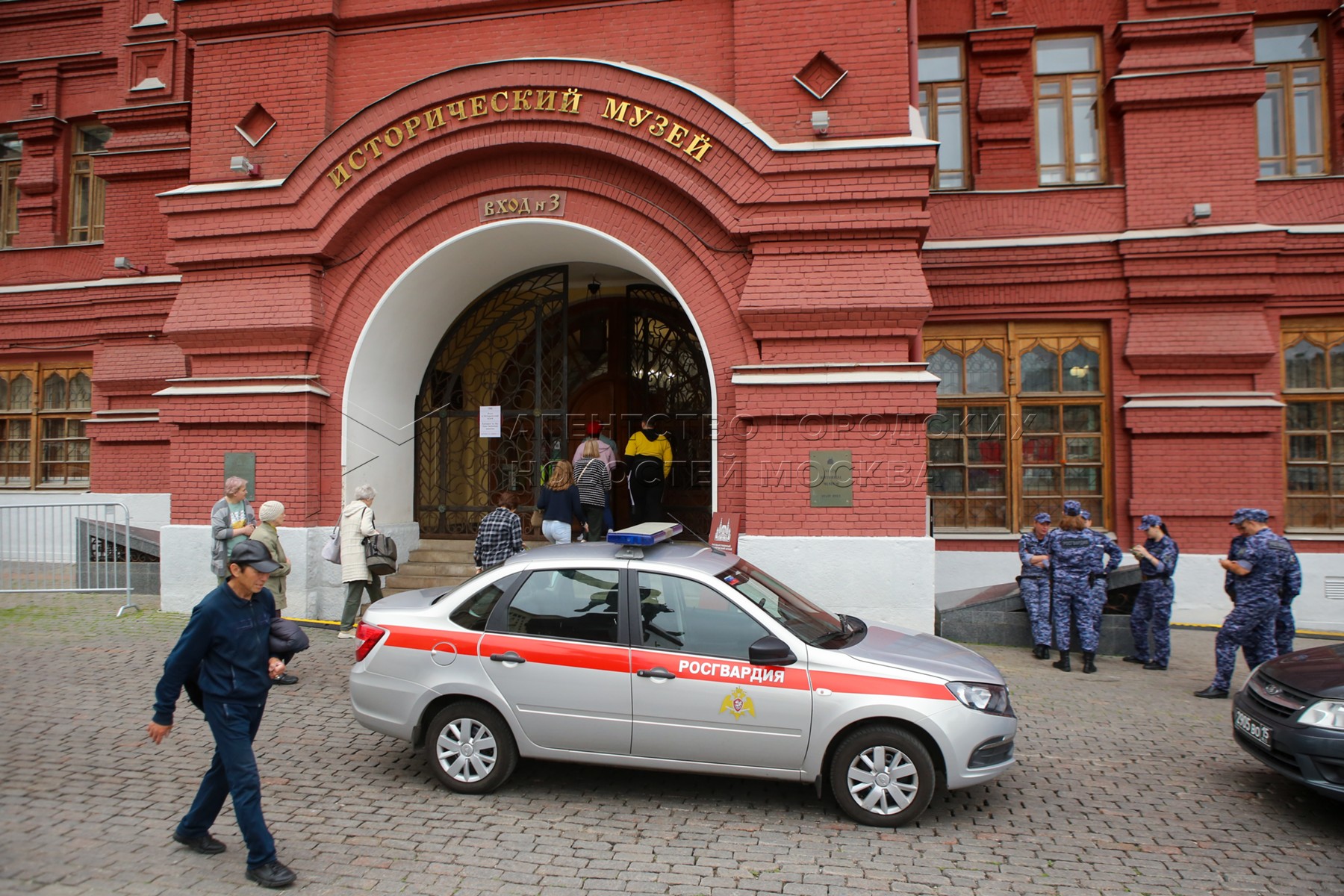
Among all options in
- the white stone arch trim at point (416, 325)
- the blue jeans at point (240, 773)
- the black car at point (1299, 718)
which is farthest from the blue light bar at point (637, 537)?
the black car at point (1299, 718)

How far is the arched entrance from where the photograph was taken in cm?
1160

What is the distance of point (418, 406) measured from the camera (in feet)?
39.2

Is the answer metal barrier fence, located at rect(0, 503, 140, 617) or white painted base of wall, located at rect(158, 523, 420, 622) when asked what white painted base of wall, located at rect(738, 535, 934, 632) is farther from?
metal barrier fence, located at rect(0, 503, 140, 617)

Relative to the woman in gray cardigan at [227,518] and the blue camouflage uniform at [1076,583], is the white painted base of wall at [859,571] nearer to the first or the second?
the blue camouflage uniform at [1076,583]

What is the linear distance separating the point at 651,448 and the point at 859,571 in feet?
11.8

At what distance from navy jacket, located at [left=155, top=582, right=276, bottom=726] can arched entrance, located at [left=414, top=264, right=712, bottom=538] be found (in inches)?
277

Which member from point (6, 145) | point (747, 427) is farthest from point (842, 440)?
point (6, 145)

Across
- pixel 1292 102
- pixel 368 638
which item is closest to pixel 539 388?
pixel 368 638

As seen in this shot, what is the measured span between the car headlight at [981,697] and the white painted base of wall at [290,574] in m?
7.72

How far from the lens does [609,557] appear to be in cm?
546

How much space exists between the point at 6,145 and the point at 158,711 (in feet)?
55.8

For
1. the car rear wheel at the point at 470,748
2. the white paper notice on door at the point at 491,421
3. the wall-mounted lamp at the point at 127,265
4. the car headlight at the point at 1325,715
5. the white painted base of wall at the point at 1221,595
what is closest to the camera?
the car headlight at the point at 1325,715

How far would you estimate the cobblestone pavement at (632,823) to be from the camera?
167 inches

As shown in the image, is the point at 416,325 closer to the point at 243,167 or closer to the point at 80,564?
the point at 243,167
